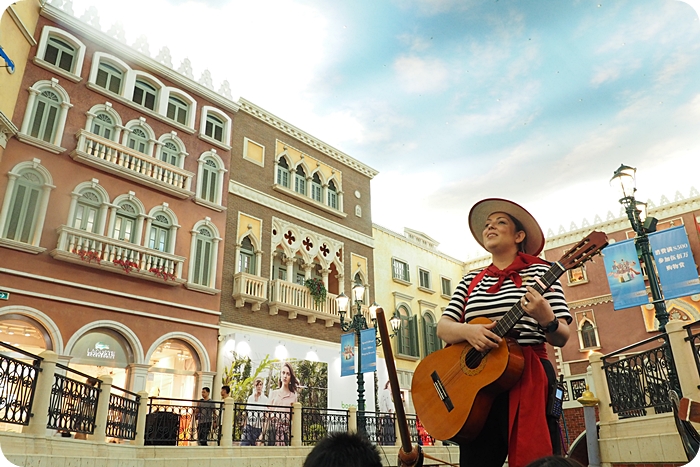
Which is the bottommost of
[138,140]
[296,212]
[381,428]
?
[381,428]

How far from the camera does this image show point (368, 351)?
8.98 meters

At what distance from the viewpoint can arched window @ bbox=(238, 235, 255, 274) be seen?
12531mm

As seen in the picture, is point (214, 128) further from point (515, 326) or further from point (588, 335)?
point (588, 335)

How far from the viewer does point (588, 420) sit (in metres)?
5.00

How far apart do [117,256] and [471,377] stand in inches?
367

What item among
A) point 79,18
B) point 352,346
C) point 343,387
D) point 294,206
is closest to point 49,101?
point 79,18

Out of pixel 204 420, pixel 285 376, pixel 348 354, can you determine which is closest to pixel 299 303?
pixel 285 376

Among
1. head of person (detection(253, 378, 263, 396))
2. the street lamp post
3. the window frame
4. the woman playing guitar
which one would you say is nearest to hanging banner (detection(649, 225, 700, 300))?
the street lamp post

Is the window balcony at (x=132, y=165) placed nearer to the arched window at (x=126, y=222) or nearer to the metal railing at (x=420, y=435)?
the arched window at (x=126, y=222)

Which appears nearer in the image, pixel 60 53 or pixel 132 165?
pixel 60 53

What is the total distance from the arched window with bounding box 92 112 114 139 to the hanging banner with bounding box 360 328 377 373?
22.5 ft

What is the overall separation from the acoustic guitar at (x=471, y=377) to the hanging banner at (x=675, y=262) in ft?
15.5

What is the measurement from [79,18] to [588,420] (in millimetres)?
11931

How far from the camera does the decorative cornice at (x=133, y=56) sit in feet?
33.8
